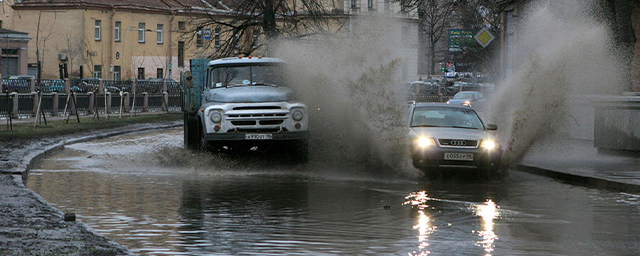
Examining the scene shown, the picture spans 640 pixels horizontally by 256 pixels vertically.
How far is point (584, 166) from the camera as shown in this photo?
17.6 metres


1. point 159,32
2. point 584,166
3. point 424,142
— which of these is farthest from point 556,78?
point 159,32

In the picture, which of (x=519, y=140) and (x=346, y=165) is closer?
(x=346, y=165)

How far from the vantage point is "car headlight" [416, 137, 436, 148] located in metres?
15.5

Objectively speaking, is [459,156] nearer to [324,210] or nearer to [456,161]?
[456,161]

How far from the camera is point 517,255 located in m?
8.16

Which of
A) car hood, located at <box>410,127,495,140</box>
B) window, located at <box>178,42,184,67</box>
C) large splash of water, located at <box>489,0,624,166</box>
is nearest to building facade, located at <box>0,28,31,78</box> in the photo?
window, located at <box>178,42,184,67</box>

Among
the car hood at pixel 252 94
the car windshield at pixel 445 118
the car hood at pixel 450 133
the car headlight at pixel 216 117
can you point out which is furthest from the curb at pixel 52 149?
the car windshield at pixel 445 118

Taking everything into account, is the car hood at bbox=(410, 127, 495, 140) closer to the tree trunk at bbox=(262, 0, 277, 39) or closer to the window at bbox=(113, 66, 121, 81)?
the tree trunk at bbox=(262, 0, 277, 39)

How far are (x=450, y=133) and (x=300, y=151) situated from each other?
3157mm

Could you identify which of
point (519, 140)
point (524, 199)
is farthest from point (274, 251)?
point (519, 140)

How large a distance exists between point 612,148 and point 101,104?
29.6 metres

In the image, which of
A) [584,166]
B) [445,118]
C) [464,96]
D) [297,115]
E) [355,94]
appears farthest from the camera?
[464,96]

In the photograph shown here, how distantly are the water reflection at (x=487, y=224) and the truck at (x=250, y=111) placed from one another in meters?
5.52

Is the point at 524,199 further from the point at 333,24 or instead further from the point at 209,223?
the point at 333,24
